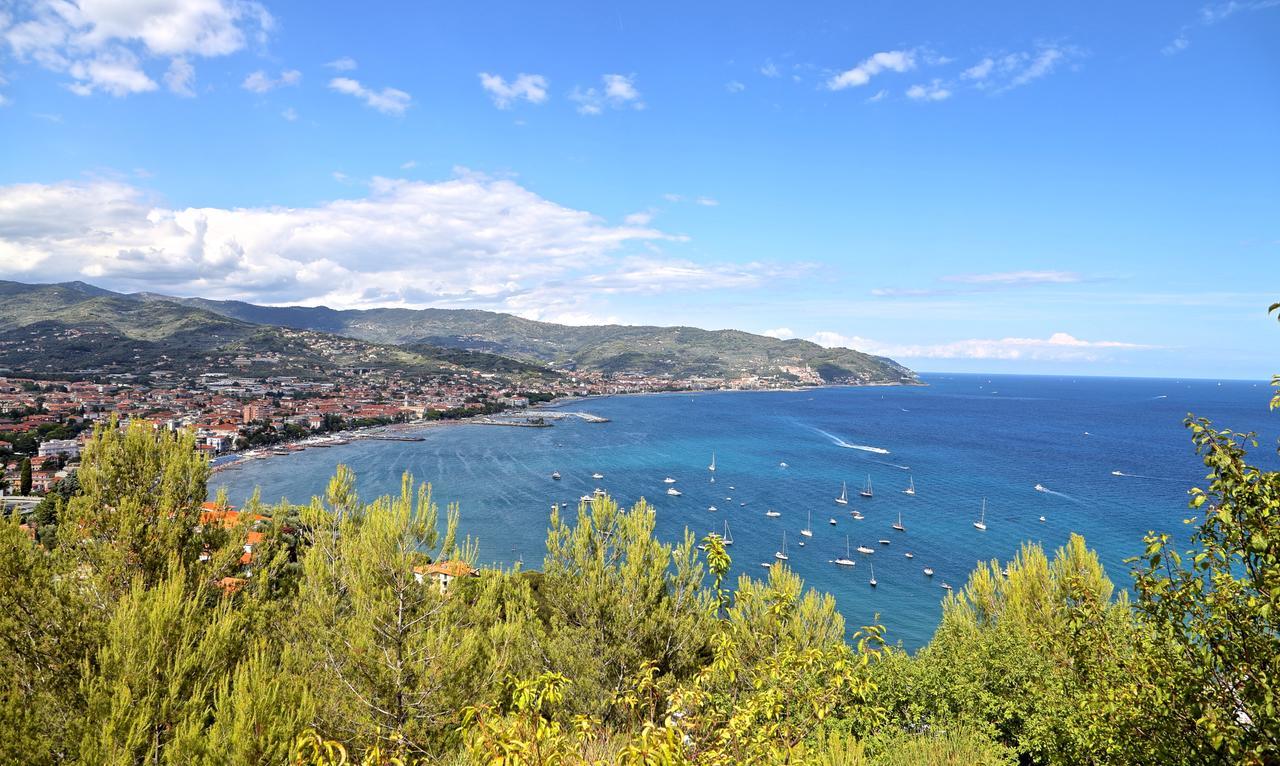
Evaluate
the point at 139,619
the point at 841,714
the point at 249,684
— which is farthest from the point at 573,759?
the point at 841,714

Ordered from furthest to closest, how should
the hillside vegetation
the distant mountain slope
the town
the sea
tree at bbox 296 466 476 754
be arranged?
1. the distant mountain slope
2. the town
3. the sea
4. tree at bbox 296 466 476 754
5. the hillside vegetation

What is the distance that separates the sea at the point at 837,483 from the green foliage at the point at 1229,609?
2385 cm

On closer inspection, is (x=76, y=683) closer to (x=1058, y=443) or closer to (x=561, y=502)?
(x=561, y=502)

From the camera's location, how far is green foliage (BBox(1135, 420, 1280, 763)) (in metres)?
3.45

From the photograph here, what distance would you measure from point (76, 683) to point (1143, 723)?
30.1 ft

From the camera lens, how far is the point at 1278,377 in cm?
365

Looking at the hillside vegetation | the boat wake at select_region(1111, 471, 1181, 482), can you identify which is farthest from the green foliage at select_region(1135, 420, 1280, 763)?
the boat wake at select_region(1111, 471, 1181, 482)

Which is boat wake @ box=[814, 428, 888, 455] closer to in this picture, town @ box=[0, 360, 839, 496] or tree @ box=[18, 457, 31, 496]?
town @ box=[0, 360, 839, 496]

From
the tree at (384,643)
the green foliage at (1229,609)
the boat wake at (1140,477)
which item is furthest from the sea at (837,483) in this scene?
the tree at (384,643)

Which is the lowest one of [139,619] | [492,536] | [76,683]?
[492,536]

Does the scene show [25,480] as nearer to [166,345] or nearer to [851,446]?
[851,446]

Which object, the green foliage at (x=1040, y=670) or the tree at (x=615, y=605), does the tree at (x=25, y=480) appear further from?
the green foliage at (x=1040, y=670)

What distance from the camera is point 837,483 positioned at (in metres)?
58.6

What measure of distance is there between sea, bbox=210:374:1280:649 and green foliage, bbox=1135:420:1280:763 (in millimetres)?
23850
